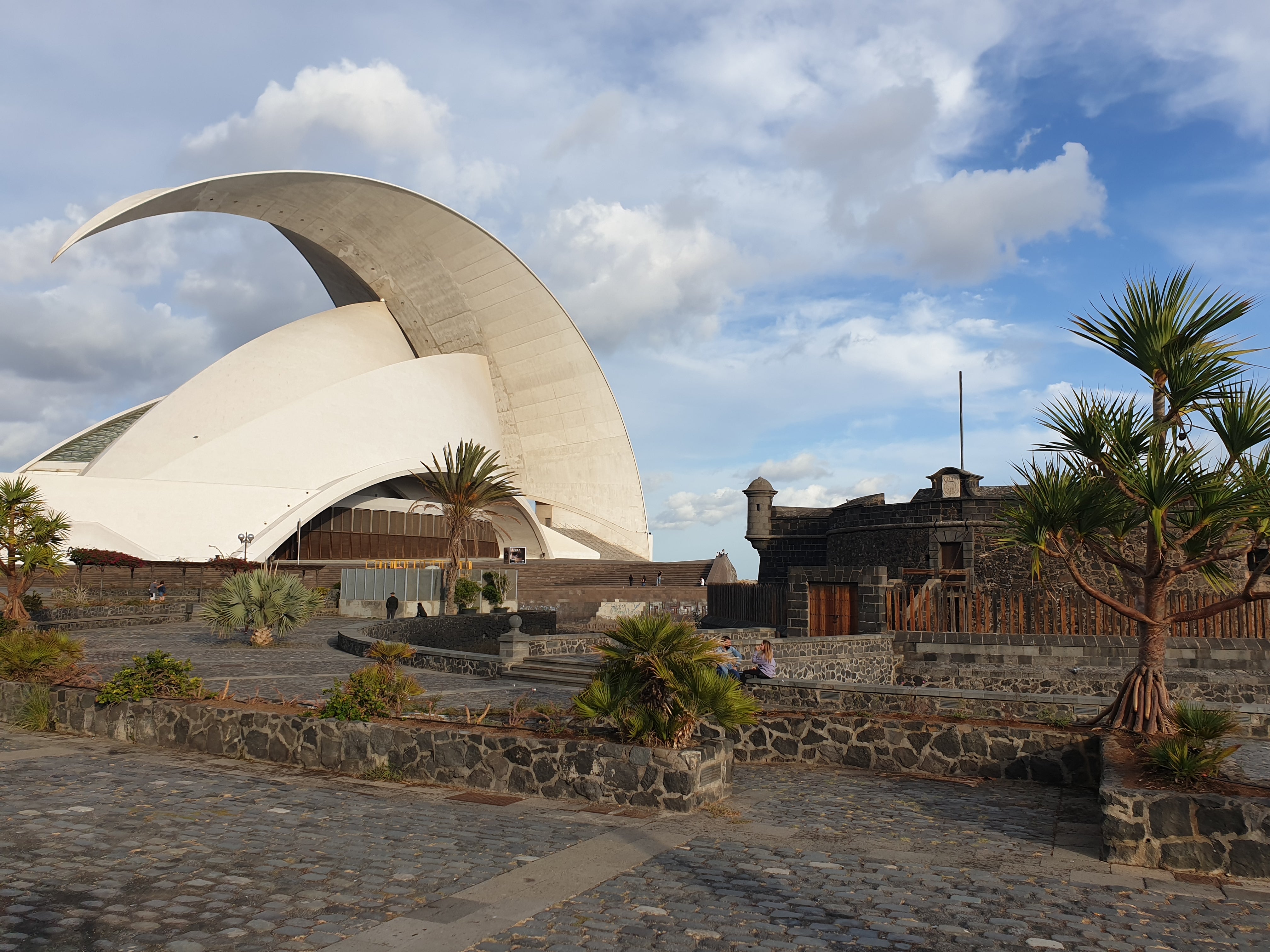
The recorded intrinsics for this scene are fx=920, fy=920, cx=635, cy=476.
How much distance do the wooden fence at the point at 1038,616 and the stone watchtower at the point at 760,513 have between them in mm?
12971

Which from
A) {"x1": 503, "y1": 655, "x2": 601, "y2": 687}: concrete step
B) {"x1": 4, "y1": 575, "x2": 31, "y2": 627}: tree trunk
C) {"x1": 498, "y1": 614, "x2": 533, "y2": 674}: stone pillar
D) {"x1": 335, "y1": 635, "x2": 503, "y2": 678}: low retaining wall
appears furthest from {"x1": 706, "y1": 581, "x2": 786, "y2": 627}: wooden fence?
{"x1": 4, "y1": 575, "x2": 31, "y2": 627}: tree trunk

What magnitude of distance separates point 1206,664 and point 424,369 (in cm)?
3869

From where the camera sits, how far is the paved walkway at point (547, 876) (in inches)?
169

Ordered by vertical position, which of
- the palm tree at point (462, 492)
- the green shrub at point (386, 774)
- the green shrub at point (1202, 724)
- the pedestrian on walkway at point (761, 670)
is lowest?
the green shrub at point (386, 774)

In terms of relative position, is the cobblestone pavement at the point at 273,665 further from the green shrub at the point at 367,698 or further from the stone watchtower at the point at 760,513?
the stone watchtower at the point at 760,513

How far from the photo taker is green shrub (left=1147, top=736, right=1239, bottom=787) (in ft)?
19.1

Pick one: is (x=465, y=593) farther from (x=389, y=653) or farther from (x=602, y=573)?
(x=389, y=653)

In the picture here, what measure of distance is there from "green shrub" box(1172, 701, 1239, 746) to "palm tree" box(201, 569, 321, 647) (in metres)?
17.3

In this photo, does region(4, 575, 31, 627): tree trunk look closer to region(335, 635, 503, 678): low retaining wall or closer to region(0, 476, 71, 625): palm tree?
region(0, 476, 71, 625): palm tree

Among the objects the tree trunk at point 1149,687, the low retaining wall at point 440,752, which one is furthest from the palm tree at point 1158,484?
the low retaining wall at point 440,752

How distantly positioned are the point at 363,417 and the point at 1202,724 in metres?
41.8

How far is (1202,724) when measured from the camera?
21.1 ft

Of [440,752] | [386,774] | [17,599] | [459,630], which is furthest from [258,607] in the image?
[440,752]

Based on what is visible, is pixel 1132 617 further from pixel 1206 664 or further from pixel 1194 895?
pixel 1206 664
